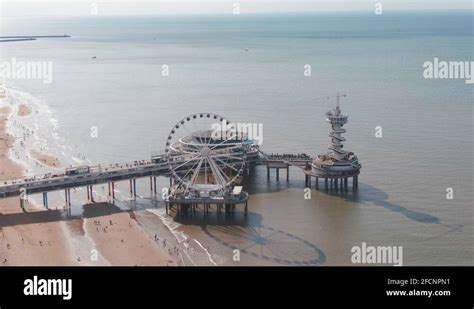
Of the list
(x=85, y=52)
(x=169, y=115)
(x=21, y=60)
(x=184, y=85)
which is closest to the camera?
(x=169, y=115)

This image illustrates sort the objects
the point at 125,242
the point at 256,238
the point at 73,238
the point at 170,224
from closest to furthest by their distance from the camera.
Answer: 1. the point at 125,242
2. the point at 73,238
3. the point at 256,238
4. the point at 170,224

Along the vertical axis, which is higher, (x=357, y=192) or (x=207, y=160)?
(x=207, y=160)

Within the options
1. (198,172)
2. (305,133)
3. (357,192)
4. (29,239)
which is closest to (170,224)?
(198,172)

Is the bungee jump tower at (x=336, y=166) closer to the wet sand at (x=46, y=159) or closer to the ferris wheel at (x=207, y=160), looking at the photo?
the ferris wheel at (x=207, y=160)

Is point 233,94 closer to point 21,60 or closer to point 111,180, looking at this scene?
Answer: point 111,180

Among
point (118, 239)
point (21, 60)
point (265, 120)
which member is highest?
point (21, 60)

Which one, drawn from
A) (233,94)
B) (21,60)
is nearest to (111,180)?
(233,94)

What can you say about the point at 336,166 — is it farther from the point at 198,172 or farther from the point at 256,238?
the point at 256,238

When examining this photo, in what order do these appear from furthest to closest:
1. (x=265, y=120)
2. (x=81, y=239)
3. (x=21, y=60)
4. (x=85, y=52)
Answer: (x=85, y=52)
(x=21, y=60)
(x=265, y=120)
(x=81, y=239)
